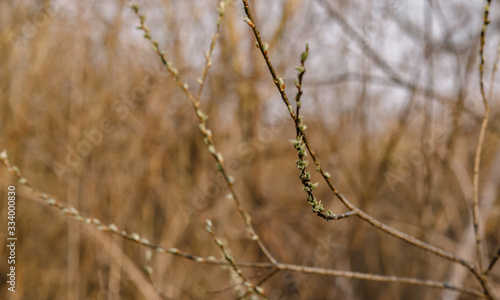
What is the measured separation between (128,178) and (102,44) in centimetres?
91

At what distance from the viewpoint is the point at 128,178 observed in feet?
8.86

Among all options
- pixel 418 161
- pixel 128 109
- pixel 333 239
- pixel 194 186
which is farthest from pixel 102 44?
pixel 418 161

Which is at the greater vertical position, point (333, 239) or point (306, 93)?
point (306, 93)

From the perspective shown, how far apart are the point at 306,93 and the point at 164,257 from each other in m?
1.52

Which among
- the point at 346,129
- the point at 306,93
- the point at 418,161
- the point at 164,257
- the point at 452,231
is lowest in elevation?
the point at 164,257

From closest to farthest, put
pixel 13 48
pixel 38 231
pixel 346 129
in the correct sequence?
pixel 13 48 → pixel 346 129 → pixel 38 231

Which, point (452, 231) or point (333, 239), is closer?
point (333, 239)

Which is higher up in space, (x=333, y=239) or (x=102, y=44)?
(x=102, y=44)

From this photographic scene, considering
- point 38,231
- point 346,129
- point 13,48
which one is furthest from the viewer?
point 38,231

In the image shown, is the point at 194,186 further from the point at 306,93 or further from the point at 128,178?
the point at 306,93

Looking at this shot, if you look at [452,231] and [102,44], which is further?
[452,231]

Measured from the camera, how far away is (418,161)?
2801 millimetres

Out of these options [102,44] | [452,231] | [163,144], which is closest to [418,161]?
[452,231]

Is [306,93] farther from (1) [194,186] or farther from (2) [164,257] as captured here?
(2) [164,257]
